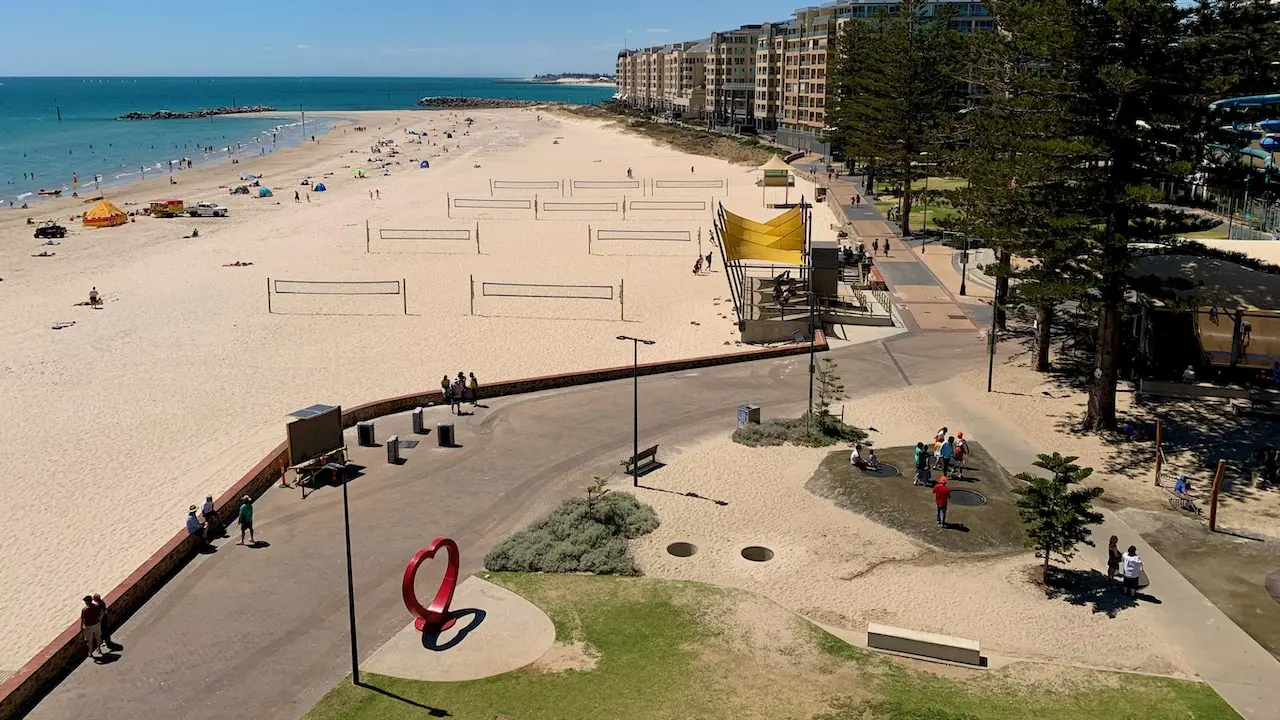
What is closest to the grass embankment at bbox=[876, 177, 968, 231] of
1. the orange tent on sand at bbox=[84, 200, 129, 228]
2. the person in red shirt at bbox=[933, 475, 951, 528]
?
the person in red shirt at bbox=[933, 475, 951, 528]

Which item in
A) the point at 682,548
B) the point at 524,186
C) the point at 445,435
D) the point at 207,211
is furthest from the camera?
the point at 524,186

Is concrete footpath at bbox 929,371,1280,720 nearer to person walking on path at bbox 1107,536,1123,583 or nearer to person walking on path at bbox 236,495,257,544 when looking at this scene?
person walking on path at bbox 1107,536,1123,583

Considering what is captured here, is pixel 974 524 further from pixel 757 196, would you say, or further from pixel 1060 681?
pixel 757 196

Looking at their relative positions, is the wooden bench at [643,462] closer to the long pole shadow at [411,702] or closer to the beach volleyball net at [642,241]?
the long pole shadow at [411,702]

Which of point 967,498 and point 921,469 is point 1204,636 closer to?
point 967,498

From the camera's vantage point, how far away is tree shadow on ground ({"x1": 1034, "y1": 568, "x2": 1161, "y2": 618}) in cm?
1678

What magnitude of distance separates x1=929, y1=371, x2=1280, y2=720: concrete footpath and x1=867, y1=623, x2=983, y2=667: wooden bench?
3.57 meters

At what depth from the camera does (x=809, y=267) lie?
127ft

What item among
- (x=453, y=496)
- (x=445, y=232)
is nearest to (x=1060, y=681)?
(x=453, y=496)

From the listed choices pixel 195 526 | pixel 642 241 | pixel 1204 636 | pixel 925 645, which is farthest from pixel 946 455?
pixel 642 241

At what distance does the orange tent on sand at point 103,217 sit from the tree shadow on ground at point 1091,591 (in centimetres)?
6853

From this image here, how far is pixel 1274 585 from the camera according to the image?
17.1m

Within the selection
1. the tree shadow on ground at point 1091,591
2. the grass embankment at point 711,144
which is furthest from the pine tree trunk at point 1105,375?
the grass embankment at point 711,144

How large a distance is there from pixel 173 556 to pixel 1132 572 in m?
18.5
